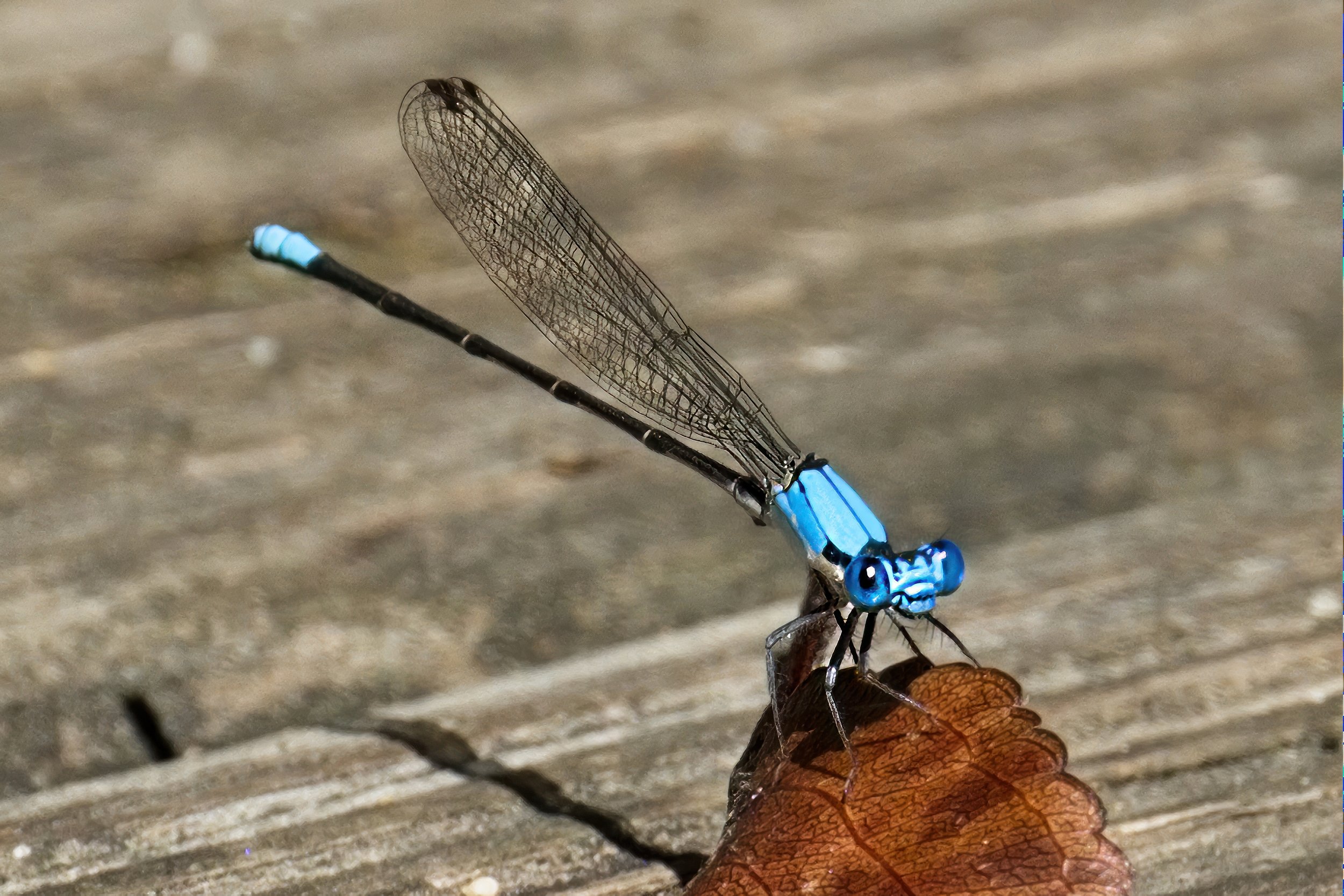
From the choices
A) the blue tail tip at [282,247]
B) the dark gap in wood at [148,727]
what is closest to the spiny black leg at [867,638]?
the dark gap in wood at [148,727]

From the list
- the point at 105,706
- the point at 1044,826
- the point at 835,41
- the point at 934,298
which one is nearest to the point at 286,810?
the point at 105,706

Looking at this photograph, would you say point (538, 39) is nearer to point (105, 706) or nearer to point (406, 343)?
point (406, 343)

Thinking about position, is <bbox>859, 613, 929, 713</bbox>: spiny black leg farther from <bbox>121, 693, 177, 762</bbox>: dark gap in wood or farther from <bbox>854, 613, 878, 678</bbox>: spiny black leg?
<bbox>121, 693, 177, 762</bbox>: dark gap in wood

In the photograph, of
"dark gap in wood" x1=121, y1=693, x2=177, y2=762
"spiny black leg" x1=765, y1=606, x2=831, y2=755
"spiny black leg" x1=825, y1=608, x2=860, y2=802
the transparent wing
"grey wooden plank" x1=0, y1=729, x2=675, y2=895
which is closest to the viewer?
"spiny black leg" x1=825, y1=608, x2=860, y2=802

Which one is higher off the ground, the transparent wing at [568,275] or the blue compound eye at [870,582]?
the transparent wing at [568,275]

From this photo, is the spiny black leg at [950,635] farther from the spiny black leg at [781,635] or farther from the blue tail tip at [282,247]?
the blue tail tip at [282,247]

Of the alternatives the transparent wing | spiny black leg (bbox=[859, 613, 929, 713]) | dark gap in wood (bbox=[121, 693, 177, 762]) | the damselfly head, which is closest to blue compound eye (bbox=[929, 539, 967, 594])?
the damselfly head
